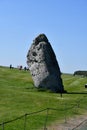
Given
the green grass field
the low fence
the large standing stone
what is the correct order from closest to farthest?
1. the low fence
2. the green grass field
3. the large standing stone

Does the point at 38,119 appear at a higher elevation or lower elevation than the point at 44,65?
lower

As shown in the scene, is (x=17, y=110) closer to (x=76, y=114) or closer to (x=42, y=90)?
(x=76, y=114)

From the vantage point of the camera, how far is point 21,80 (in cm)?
6081

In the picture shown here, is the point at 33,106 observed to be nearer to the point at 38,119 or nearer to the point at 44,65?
the point at 38,119

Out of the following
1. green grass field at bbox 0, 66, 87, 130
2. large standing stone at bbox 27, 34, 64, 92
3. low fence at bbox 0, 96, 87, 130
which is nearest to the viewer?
low fence at bbox 0, 96, 87, 130

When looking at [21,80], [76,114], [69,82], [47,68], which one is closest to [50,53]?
[47,68]

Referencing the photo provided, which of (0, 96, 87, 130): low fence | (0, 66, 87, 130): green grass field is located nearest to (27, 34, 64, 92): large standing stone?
(0, 66, 87, 130): green grass field

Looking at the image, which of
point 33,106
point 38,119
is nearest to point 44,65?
point 33,106

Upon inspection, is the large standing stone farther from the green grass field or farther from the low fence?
the low fence

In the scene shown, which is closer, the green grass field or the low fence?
the low fence

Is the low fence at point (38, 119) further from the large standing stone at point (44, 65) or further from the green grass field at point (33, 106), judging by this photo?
the large standing stone at point (44, 65)

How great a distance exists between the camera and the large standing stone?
5097 cm

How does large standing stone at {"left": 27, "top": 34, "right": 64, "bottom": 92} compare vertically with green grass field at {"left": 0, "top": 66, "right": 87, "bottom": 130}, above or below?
above

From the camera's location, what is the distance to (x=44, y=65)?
51.8 meters
